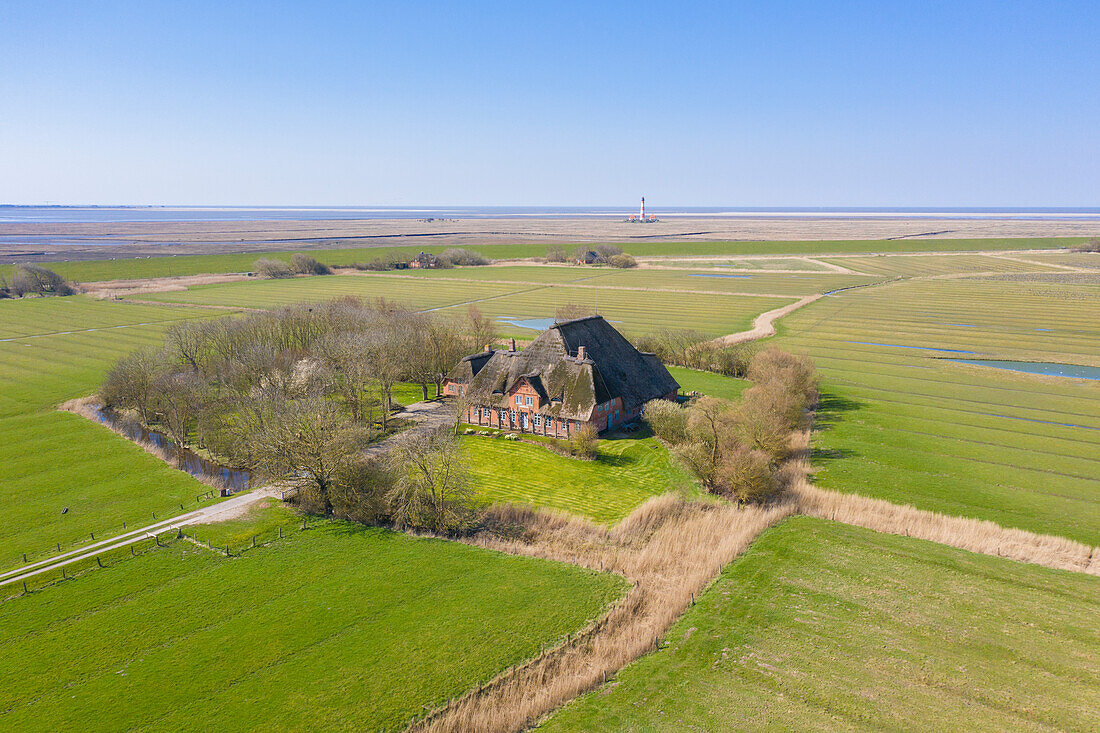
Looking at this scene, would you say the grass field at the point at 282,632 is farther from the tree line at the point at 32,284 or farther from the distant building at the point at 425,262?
the distant building at the point at 425,262

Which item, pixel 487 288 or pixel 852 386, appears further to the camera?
pixel 487 288

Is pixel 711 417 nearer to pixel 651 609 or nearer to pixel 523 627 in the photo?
pixel 651 609

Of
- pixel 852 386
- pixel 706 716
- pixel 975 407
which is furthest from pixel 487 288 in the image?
pixel 706 716

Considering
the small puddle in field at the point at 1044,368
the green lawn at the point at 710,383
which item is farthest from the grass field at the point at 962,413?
the green lawn at the point at 710,383

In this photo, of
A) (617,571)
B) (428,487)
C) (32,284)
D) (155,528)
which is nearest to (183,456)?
(155,528)

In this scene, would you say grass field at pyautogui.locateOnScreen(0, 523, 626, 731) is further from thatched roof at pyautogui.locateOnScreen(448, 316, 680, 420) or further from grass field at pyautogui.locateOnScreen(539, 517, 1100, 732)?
thatched roof at pyautogui.locateOnScreen(448, 316, 680, 420)

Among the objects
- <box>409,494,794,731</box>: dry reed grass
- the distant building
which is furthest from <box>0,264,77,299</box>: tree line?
<box>409,494,794,731</box>: dry reed grass
